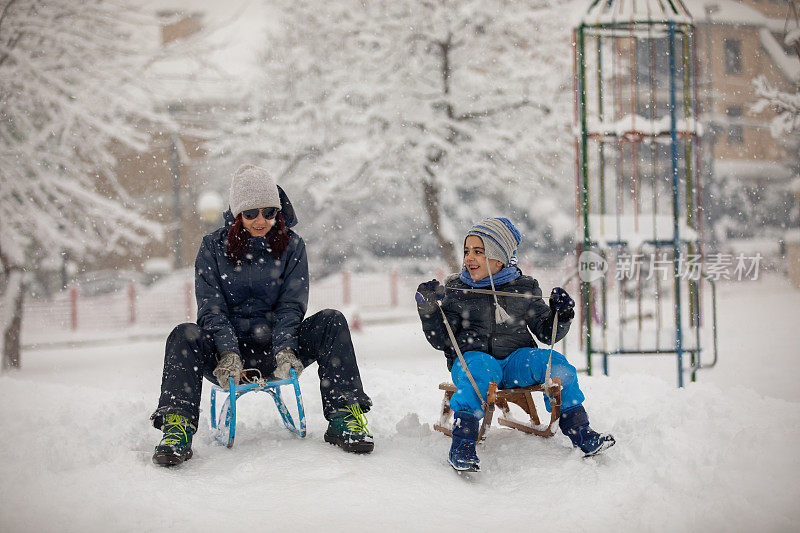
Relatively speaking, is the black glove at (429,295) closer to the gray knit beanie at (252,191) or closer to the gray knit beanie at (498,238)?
the gray knit beanie at (498,238)

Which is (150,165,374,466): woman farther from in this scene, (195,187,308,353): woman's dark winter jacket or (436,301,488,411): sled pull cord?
(436,301,488,411): sled pull cord

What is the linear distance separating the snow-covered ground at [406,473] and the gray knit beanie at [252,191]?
4.15 ft

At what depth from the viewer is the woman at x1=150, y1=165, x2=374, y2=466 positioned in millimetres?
3277

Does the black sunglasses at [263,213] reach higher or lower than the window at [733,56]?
lower

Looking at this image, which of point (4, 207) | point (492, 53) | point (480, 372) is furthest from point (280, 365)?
point (492, 53)

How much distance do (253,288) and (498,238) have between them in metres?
1.35

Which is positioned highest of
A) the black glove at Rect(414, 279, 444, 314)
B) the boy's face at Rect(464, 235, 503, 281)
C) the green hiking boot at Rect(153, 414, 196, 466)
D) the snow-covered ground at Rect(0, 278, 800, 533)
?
the boy's face at Rect(464, 235, 503, 281)

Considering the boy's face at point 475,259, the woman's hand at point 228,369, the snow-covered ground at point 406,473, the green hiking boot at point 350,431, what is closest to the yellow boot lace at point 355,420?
the green hiking boot at point 350,431

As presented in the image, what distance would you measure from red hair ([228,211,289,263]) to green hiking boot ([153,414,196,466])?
923mm

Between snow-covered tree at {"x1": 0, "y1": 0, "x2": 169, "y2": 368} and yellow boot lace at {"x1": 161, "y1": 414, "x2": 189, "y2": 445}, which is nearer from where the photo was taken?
yellow boot lace at {"x1": 161, "y1": 414, "x2": 189, "y2": 445}

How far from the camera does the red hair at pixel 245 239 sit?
3744 mm

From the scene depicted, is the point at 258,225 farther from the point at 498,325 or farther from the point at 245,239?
the point at 498,325

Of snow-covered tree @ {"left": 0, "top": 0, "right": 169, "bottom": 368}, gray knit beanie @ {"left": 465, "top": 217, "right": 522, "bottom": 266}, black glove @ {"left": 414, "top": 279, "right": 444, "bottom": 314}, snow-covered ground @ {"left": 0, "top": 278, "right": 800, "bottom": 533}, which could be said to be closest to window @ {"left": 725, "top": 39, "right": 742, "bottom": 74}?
snow-covered tree @ {"left": 0, "top": 0, "right": 169, "bottom": 368}

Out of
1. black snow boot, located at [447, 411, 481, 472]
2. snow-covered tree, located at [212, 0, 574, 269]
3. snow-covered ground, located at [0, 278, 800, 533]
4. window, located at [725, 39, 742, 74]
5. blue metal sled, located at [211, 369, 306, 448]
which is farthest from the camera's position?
window, located at [725, 39, 742, 74]
